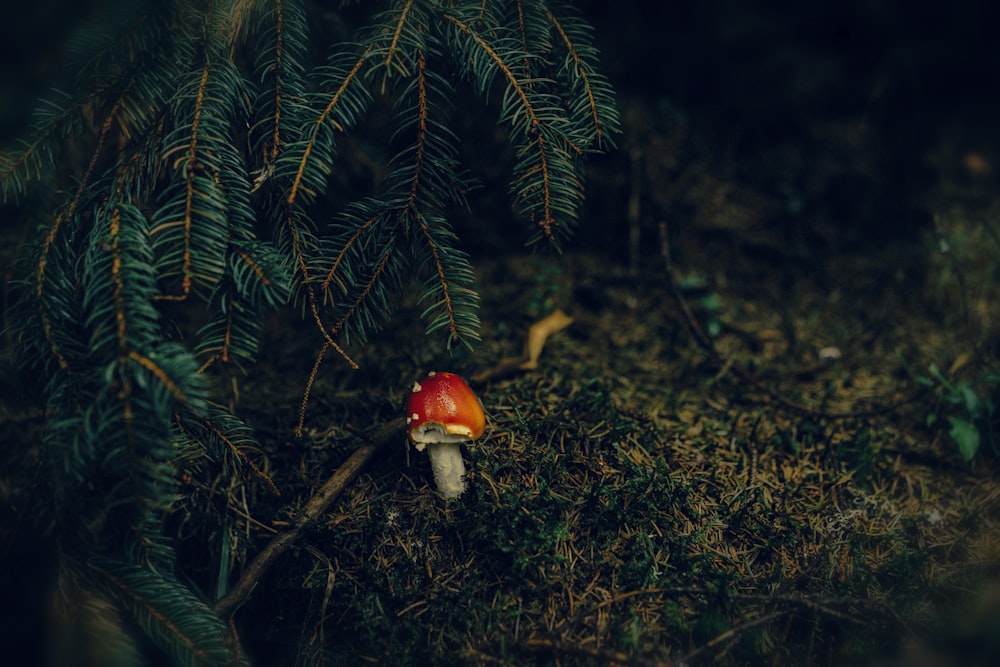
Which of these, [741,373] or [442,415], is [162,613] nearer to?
[442,415]

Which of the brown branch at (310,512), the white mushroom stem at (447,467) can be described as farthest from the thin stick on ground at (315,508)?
the white mushroom stem at (447,467)

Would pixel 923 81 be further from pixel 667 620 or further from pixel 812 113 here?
pixel 667 620

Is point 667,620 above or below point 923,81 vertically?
below

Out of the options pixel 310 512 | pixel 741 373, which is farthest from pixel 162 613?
pixel 741 373

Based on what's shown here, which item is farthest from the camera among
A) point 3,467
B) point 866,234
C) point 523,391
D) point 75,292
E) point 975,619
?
point 866,234

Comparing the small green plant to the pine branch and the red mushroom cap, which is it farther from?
the pine branch

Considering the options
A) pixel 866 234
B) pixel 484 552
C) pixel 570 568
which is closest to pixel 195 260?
pixel 484 552
